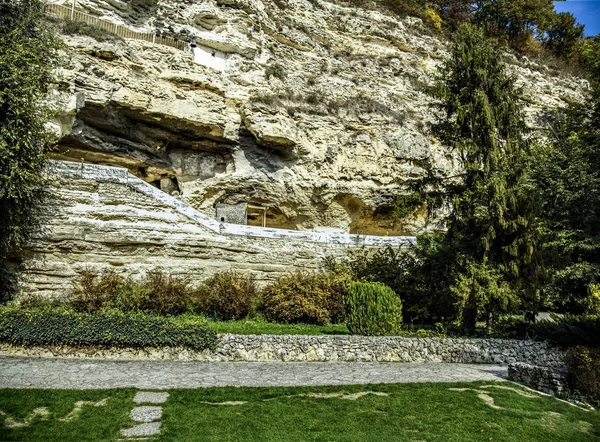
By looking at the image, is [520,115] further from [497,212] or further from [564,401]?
[564,401]

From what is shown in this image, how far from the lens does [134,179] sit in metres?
15.7

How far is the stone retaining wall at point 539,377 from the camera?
9.84m

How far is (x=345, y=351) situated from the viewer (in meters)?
12.0

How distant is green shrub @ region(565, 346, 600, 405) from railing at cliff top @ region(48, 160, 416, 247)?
9.40m

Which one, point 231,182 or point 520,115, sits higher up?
point 520,115

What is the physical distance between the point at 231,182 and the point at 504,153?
1190cm

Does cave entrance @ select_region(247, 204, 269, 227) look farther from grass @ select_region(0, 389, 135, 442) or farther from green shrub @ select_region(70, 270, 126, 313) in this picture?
grass @ select_region(0, 389, 135, 442)

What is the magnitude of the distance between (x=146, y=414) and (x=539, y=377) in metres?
8.30

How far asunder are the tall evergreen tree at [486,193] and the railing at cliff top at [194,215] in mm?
4017

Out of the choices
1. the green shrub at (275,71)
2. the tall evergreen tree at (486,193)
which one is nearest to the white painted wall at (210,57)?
the green shrub at (275,71)

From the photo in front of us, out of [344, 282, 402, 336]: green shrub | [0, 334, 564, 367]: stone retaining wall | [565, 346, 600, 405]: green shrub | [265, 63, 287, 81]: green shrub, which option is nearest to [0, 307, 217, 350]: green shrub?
[0, 334, 564, 367]: stone retaining wall

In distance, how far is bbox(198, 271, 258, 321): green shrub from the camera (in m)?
15.0

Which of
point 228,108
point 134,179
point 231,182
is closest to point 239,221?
point 231,182

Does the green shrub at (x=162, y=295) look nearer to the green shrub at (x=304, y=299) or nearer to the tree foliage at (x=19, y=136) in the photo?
the green shrub at (x=304, y=299)
